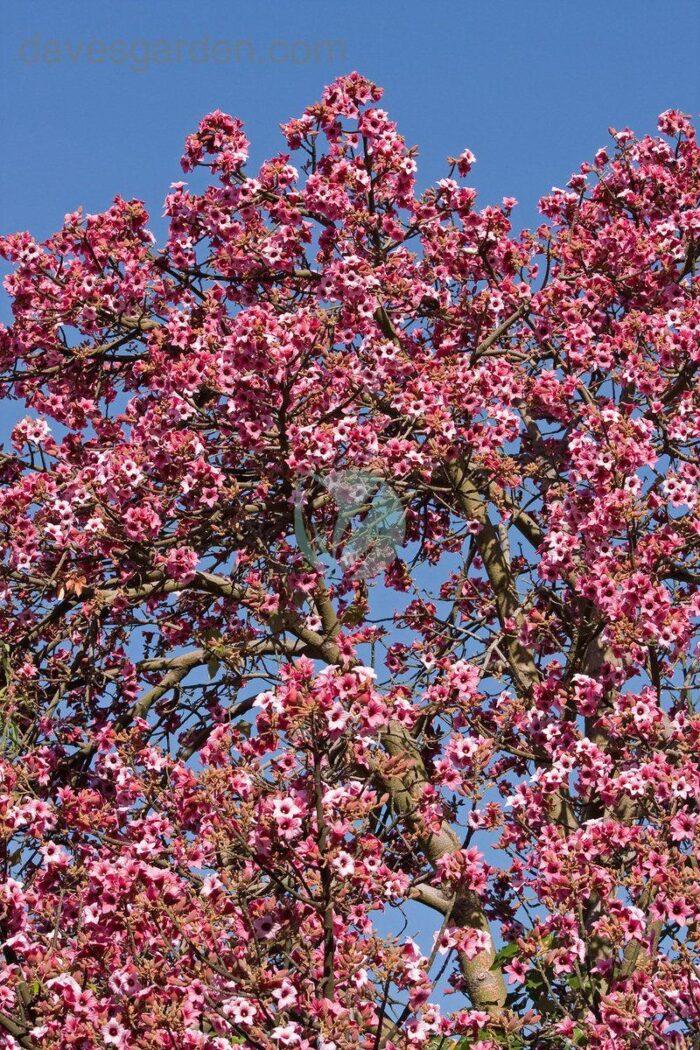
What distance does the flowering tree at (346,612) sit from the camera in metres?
6.80

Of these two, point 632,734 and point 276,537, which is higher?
point 276,537

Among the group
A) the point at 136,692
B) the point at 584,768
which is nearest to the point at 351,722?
the point at 584,768

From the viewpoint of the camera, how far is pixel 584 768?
30.9ft

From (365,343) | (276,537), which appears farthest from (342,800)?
(365,343)

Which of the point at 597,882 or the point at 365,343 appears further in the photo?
the point at 365,343

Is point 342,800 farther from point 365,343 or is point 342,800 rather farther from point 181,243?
point 181,243

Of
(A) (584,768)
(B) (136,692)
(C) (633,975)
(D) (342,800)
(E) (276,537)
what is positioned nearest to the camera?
(D) (342,800)

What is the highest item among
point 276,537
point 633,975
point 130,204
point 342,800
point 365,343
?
point 130,204

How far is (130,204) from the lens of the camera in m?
12.6

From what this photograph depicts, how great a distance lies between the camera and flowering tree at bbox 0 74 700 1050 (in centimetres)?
680

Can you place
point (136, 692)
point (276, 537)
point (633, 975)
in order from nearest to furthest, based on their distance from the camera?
1. point (633, 975)
2. point (276, 537)
3. point (136, 692)

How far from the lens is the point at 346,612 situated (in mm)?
10508

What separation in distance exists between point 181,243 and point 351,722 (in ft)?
22.4

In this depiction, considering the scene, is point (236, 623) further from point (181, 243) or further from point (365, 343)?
point (181, 243)
